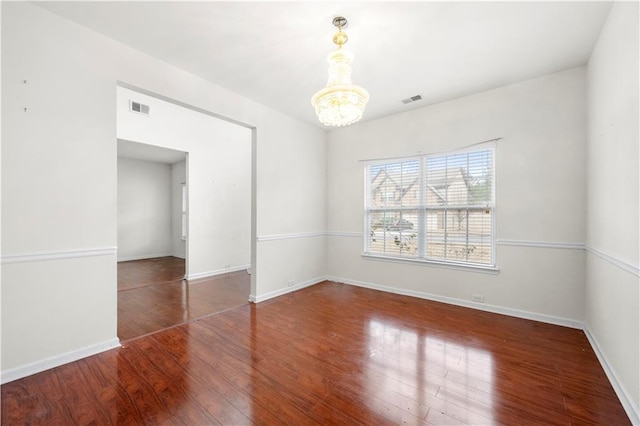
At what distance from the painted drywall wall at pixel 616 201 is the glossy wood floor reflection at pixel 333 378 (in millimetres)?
272

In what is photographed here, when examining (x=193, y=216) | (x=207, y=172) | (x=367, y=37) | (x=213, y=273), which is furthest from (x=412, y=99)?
(x=213, y=273)

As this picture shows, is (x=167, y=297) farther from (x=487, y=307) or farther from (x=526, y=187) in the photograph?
(x=526, y=187)

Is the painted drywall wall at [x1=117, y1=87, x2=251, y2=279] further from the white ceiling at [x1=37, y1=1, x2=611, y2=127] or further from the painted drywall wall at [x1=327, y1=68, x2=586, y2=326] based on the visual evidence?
the painted drywall wall at [x1=327, y1=68, x2=586, y2=326]

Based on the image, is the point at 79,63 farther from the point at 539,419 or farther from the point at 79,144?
the point at 539,419

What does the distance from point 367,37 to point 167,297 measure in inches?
171

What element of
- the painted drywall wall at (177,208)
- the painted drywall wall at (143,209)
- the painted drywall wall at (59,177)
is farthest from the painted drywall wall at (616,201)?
the painted drywall wall at (143,209)

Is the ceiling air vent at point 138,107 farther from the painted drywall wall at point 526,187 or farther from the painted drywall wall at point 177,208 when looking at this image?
the painted drywall wall at point 526,187

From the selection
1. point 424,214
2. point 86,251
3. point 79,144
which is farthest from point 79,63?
point 424,214

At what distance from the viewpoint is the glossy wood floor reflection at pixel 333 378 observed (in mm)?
1730

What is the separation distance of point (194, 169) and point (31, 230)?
350cm

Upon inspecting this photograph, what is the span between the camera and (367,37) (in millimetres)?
2477

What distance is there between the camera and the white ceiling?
2.15m

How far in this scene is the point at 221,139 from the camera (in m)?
5.88

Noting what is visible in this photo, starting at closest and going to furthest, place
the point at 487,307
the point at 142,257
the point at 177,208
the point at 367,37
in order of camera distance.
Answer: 1. the point at 367,37
2. the point at 487,307
3. the point at 142,257
4. the point at 177,208
